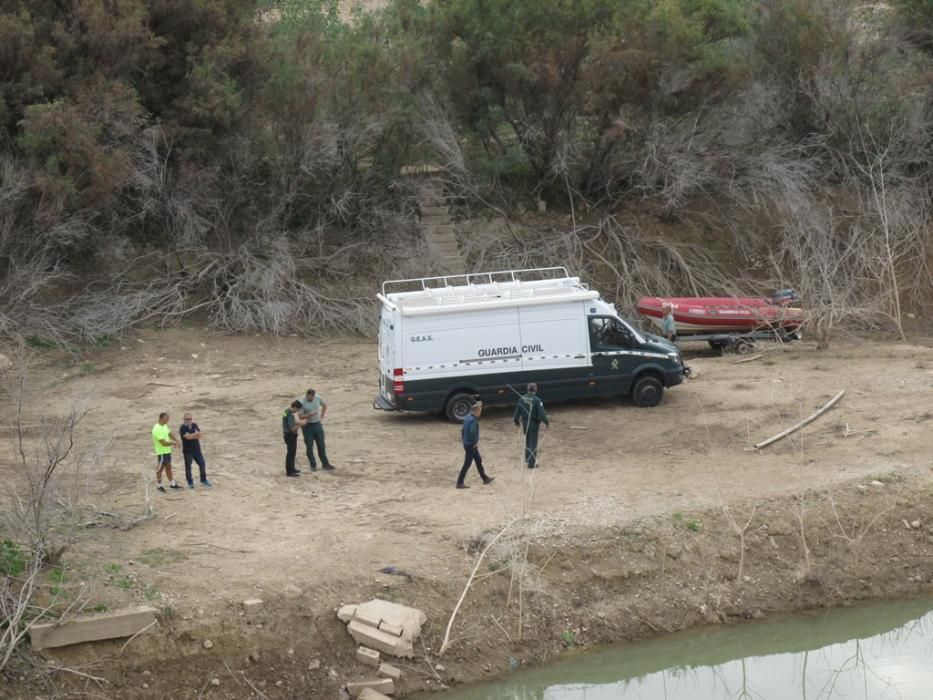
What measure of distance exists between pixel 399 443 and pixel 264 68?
13254 millimetres

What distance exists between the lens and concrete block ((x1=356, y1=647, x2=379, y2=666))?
1336 centimetres

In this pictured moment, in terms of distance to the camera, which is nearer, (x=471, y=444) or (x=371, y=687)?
(x=371, y=687)

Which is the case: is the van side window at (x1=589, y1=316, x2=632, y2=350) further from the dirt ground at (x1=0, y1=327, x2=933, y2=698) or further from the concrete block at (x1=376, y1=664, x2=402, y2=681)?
the concrete block at (x1=376, y1=664, x2=402, y2=681)

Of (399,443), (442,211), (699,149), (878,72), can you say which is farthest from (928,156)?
(399,443)

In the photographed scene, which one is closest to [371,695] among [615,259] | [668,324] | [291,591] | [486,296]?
[291,591]

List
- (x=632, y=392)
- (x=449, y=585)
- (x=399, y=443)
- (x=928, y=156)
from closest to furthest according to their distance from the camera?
1. (x=449, y=585)
2. (x=399, y=443)
3. (x=632, y=392)
4. (x=928, y=156)

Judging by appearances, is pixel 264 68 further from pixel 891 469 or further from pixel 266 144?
pixel 891 469

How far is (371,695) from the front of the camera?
13.0m

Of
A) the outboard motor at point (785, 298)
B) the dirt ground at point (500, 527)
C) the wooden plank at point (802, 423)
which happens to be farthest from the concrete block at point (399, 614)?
the outboard motor at point (785, 298)

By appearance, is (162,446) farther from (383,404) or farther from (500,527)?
(383,404)

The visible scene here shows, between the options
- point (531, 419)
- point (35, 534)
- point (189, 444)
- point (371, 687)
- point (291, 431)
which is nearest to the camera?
point (371, 687)

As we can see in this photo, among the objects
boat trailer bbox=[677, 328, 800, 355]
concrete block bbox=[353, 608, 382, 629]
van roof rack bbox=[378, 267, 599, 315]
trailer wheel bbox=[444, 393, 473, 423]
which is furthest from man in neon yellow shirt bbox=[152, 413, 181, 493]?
boat trailer bbox=[677, 328, 800, 355]

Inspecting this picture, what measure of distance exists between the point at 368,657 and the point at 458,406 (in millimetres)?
7326

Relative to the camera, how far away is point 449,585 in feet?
46.9
